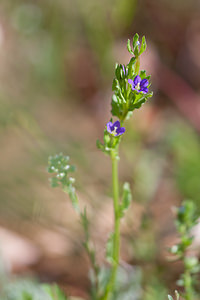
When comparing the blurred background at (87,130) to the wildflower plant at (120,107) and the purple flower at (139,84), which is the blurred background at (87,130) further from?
the purple flower at (139,84)

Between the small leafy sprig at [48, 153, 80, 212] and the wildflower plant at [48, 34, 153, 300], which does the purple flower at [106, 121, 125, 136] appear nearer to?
the wildflower plant at [48, 34, 153, 300]

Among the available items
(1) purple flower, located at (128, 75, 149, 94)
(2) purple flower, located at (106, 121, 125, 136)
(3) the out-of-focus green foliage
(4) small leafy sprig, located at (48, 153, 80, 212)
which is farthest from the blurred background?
(1) purple flower, located at (128, 75, 149, 94)

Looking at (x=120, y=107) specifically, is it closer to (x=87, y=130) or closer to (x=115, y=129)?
(x=115, y=129)

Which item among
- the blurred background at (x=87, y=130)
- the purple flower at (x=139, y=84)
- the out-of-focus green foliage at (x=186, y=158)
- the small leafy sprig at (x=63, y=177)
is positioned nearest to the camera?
the purple flower at (x=139, y=84)

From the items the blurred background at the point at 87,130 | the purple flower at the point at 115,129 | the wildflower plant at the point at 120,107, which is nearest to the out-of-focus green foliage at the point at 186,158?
the blurred background at the point at 87,130

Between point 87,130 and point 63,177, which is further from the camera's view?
point 87,130

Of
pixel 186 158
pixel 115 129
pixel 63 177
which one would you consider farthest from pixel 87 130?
pixel 115 129
